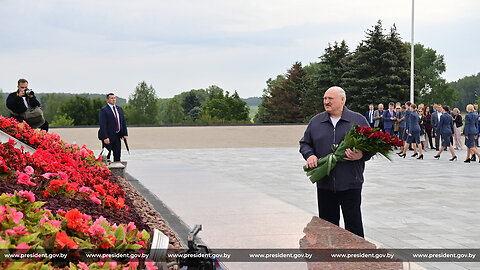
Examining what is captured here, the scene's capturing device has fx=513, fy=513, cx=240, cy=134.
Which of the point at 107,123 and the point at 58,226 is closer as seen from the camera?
the point at 58,226

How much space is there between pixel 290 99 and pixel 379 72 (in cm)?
2364

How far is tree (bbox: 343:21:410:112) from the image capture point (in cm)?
4966

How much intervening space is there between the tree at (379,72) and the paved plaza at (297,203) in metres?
36.9

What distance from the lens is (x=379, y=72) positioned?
50688 mm

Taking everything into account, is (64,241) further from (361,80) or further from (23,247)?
(361,80)

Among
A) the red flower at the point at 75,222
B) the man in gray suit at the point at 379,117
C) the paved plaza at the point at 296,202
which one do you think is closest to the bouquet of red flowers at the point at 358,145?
the paved plaza at the point at 296,202

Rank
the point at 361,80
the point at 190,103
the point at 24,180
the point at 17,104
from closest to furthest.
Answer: the point at 24,180 → the point at 17,104 → the point at 361,80 → the point at 190,103

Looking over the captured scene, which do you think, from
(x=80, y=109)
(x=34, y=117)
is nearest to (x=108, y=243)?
(x=34, y=117)

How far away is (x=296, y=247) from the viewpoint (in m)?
3.71

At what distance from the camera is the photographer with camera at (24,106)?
31.8 feet

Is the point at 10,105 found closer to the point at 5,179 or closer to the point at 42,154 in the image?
the point at 42,154

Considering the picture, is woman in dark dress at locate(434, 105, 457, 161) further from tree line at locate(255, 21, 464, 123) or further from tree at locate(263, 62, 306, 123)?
tree at locate(263, 62, 306, 123)

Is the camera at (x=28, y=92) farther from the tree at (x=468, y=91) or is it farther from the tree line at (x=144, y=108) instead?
the tree at (x=468, y=91)

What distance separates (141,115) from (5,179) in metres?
77.4
